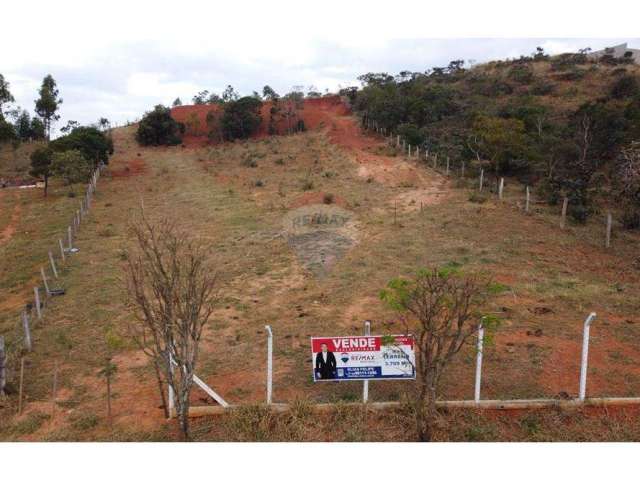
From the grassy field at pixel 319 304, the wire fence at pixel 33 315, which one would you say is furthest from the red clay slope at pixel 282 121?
the wire fence at pixel 33 315

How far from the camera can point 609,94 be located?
34062mm

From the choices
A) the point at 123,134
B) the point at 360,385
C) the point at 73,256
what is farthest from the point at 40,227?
the point at 123,134

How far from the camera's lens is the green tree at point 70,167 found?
24.6m

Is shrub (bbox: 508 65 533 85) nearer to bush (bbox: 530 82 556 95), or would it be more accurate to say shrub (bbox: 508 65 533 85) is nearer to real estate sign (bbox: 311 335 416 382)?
bush (bbox: 530 82 556 95)

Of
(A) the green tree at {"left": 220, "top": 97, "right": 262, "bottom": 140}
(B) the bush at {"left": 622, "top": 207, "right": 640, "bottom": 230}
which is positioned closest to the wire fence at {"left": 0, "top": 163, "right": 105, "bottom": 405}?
(B) the bush at {"left": 622, "top": 207, "right": 640, "bottom": 230}

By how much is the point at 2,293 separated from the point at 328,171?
17187mm

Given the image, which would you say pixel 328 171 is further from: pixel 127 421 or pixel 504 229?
pixel 127 421

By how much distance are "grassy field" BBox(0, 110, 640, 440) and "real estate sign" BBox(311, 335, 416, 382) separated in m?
0.37

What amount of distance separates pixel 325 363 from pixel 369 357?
61 centimetres

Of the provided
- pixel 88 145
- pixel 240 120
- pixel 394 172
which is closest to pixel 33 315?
pixel 394 172

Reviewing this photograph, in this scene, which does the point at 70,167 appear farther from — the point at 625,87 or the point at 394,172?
the point at 625,87

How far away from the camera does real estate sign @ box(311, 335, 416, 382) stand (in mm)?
6344

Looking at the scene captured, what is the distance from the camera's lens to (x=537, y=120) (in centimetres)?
2772

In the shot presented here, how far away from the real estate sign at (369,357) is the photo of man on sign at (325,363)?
0.05 ft
